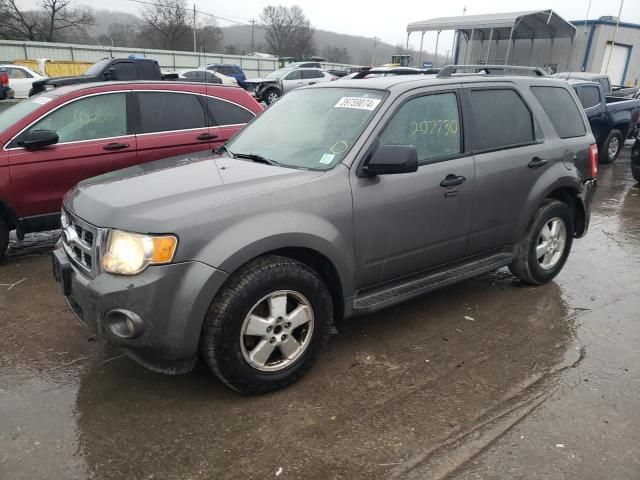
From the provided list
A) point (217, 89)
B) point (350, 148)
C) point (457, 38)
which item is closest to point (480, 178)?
point (350, 148)

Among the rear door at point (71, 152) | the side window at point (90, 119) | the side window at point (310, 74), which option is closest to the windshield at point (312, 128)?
the rear door at point (71, 152)

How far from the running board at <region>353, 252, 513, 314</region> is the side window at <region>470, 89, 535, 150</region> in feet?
3.03

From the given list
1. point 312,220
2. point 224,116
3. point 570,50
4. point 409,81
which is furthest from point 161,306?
point 570,50

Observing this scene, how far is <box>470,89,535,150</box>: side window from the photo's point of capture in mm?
3955

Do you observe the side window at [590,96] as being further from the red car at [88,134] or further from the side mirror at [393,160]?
the side mirror at [393,160]

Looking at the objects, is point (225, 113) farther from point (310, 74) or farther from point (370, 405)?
point (310, 74)

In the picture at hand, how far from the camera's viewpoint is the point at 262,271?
283 centimetres

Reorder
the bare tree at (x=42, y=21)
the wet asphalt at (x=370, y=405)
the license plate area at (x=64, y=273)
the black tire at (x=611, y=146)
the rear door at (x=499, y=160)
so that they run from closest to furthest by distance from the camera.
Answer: the wet asphalt at (x=370, y=405)
the license plate area at (x=64, y=273)
the rear door at (x=499, y=160)
the black tire at (x=611, y=146)
the bare tree at (x=42, y=21)

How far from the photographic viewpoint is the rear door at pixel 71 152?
4961 mm

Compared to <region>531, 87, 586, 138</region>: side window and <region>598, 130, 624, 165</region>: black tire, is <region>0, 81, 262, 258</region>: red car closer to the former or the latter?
<region>531, 87, 586, 138</region>: side window

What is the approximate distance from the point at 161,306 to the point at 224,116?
4026 mm

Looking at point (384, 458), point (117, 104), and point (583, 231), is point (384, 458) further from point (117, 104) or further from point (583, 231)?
point (117, 104)

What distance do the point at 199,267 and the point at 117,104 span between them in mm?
3666

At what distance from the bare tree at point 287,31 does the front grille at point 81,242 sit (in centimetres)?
8909
